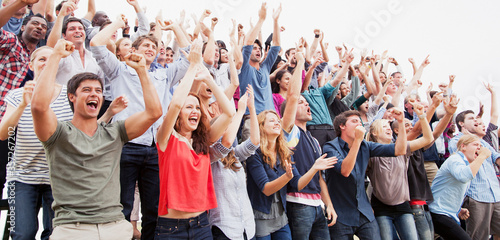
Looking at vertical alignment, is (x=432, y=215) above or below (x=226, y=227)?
below

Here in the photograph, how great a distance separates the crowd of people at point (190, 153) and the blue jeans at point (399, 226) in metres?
0.01

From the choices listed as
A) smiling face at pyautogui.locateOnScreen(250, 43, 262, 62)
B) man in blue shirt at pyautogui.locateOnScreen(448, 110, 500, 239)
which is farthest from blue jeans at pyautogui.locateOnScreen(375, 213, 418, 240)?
smiling face at pyautogui.locateOnScreen(250, 43, 262, 62)

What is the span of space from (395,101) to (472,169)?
6.60ft

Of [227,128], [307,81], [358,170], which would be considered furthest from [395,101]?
[227,128]

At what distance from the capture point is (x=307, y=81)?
5.26 metres

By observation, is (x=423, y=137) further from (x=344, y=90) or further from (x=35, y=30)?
(x=35, y=30)

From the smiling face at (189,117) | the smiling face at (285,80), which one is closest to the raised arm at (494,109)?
the smiling face at (285,80)

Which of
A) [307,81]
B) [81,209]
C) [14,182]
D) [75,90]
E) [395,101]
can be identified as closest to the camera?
[81,209]

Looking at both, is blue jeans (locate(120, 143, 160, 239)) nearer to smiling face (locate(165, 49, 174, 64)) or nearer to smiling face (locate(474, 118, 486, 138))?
smiling face (locate(165, 49, 174, 64))

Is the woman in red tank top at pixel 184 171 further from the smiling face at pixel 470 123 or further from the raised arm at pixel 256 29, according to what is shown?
the smiling face at pixel 470 123

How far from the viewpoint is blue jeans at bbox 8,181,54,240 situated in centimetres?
240

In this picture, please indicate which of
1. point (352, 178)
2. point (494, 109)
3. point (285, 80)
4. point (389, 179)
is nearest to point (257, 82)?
point (285, 80)

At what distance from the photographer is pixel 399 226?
12.2ft

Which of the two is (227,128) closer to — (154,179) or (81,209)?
(154,179)
